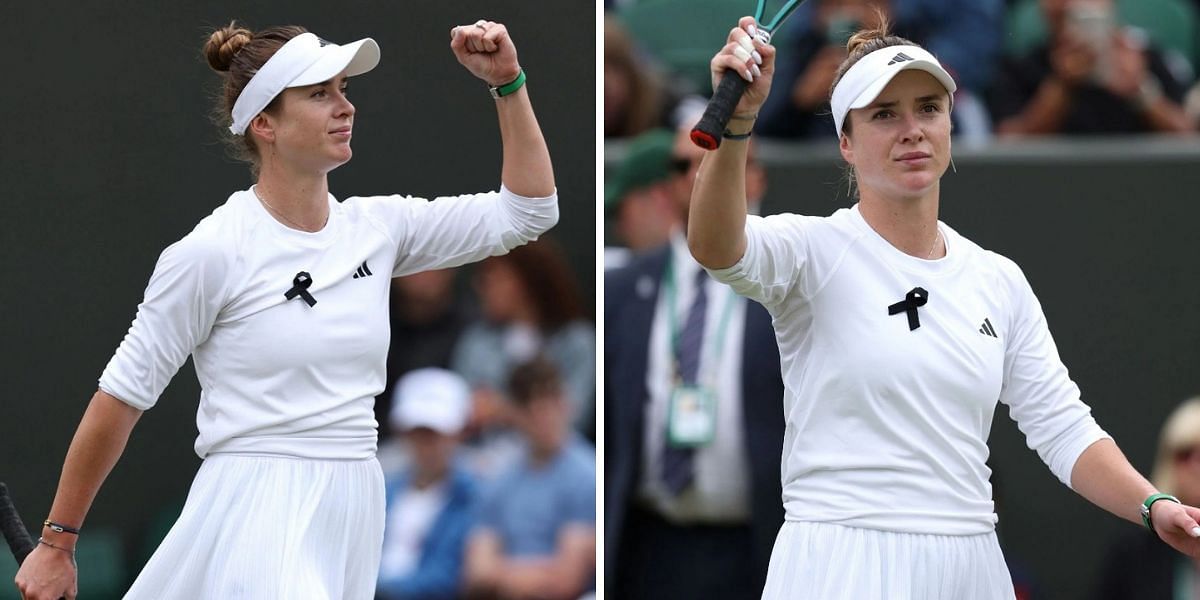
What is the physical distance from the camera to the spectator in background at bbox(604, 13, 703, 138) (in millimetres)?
7254

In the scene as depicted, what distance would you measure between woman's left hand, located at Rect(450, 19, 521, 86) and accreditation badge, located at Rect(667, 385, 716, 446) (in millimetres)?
1333

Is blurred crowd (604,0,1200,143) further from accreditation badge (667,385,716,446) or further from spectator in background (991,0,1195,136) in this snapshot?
accreditation badge (667,385,716,446)

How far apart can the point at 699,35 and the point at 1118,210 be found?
8.36 feet

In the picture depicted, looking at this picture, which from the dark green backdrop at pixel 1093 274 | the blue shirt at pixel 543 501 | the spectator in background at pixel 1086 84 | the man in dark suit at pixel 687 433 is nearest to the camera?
the man in dark suit at pixel 687 433

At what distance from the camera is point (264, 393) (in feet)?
12.8

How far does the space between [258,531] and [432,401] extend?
9.72ft

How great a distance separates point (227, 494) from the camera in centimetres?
393

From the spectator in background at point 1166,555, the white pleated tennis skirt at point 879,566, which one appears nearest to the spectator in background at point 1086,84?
the spectator in background at point 1166,555

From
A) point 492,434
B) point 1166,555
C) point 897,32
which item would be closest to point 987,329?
point 1166,555

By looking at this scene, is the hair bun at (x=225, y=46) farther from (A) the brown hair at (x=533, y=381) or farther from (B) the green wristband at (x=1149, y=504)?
(A) the brown hair at (x=533, y=381)

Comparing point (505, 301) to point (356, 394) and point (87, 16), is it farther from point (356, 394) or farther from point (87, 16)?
point (356, 394)

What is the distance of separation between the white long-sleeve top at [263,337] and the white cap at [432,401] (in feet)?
9.02

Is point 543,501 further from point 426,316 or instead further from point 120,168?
point 120,168

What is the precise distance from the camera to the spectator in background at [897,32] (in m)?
7.20
